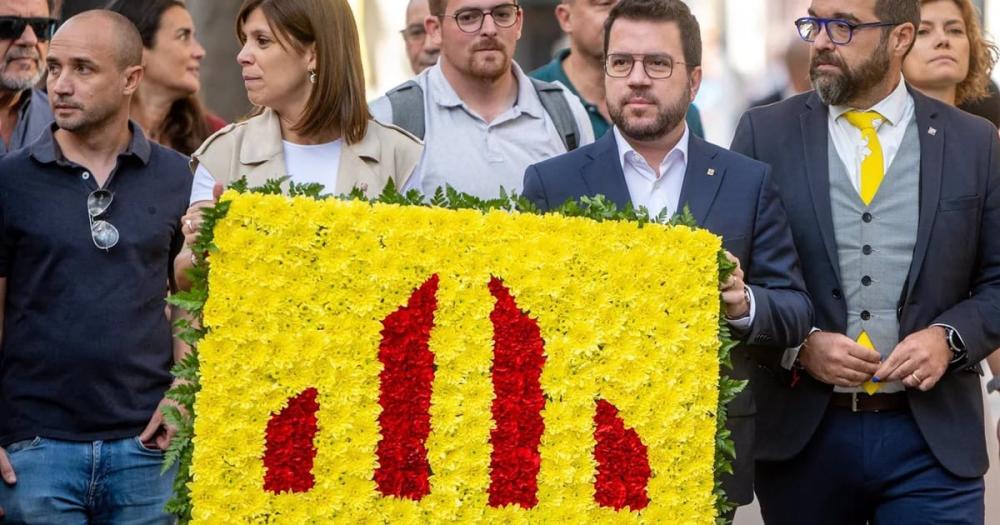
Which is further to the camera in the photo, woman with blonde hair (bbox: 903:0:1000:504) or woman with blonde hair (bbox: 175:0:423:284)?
woman with blonde hair (bbox: 903:0:1000:504)

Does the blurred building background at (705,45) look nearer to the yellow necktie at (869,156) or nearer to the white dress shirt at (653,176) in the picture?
the yellow necktie at (869,156)

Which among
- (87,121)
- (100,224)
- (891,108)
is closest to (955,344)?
(891,108)

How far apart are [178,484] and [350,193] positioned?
1024 millimetres

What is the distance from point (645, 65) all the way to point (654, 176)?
1.23ft

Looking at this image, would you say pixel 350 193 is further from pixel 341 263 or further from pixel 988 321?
pixel 988 321


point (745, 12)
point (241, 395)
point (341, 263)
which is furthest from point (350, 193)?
point (745, 12)

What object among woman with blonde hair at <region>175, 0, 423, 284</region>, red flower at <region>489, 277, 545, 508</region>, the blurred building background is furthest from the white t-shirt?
the blurred building background

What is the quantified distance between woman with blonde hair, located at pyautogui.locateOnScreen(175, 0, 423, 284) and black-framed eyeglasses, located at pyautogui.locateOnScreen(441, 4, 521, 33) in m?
0.82

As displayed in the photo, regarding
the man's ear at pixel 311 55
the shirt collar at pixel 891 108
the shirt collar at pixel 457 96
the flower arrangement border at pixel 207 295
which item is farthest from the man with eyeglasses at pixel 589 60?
the flower arrangement border at pixel 207 295

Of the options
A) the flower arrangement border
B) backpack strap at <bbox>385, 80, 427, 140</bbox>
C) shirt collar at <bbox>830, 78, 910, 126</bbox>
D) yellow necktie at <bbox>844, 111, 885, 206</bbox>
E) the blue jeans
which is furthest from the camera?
backpack strap at <bbox>385, 80, 427, 140</bbox>

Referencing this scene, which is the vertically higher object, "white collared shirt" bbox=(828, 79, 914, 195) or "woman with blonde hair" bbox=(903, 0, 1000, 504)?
"woman with blonde hair" bbox=(903, 0, 1000, 504)

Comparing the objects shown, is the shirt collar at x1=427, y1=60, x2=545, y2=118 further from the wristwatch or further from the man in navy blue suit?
the wristwatch

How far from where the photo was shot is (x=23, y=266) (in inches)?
241

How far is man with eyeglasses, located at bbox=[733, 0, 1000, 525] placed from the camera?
6.33m
